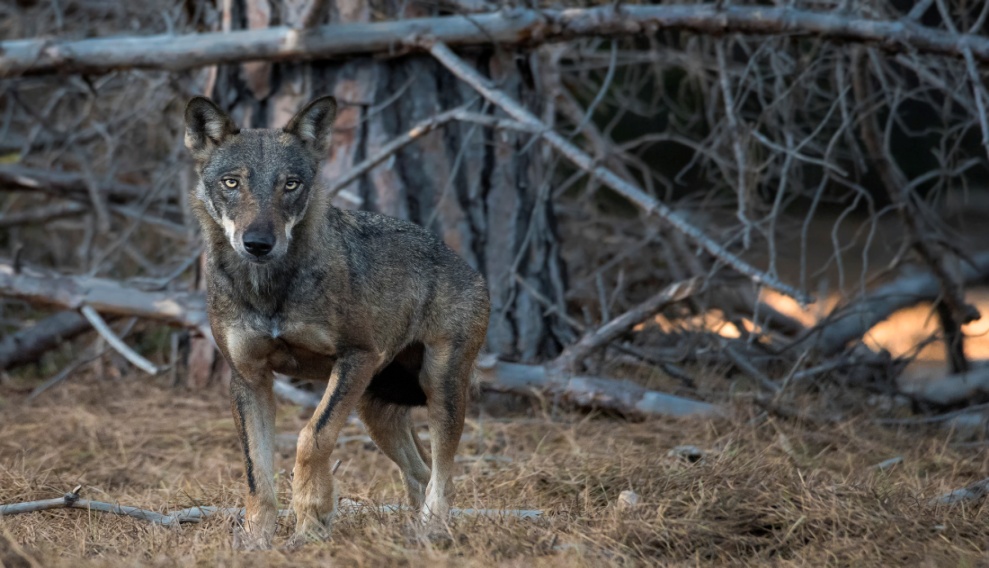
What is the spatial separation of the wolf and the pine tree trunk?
228 cm

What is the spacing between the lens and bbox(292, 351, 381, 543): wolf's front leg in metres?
4.34

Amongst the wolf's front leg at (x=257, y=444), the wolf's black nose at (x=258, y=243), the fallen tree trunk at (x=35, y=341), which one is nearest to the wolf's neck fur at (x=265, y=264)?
the wolf's black nose at (x=258, y=243)

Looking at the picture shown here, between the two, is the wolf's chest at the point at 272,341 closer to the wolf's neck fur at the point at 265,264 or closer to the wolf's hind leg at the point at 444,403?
the wolf's neck fur at the point at 265,264

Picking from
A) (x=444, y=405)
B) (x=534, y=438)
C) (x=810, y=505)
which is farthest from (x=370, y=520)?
(x=534, y=438)

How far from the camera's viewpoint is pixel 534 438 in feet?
22.0

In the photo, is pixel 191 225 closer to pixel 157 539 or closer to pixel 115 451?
pixel 115 451

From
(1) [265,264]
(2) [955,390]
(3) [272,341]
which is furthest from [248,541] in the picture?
(2) [955,390]

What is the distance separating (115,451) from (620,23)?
161 inches

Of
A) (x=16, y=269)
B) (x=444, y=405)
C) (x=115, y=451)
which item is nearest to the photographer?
(x=444, y=405)

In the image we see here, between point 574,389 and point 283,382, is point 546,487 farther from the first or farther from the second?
point 283,382

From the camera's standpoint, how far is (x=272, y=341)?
4.50m

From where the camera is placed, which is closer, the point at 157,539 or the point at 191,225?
the point at 157,539

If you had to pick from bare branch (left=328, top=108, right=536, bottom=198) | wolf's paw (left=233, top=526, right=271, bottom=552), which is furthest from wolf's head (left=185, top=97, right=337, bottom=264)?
bare branch (left=328, top=108, right=536, bottom=198)

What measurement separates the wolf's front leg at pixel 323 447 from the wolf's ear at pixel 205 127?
111 cm
